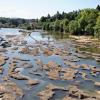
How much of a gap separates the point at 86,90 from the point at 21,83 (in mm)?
8748

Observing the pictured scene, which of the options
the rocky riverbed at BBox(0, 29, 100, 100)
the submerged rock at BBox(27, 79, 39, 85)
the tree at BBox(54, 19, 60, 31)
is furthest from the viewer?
the tree at BBox(54, 19, 60, 31)

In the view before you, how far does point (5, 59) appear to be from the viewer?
50.7 meters

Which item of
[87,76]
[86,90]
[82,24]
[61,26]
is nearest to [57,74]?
[87,76]

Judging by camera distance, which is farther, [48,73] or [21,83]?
[48,73]

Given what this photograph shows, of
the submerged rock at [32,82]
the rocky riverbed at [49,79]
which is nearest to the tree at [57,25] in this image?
the rocky riverbed at [49,79]

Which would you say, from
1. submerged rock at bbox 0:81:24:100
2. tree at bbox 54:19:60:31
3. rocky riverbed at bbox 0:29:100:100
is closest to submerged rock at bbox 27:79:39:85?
rocky riverbed at bbox 0:29:100:100

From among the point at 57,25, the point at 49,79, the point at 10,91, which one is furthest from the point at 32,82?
the point at 57,25

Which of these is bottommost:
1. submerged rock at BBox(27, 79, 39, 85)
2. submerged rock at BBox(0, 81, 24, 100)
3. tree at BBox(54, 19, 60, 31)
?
submerged rock at BBox(0, 81, 24, 100)

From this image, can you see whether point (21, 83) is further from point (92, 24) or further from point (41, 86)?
point (92, 24)

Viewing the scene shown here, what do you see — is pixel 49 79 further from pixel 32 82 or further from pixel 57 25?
pixel 57 25

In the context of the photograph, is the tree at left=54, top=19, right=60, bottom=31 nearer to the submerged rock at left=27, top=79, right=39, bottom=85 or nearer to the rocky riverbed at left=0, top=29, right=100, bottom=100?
the rocky riverbed at left=0, top=29, right=100, bottom=100

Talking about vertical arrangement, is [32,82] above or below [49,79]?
above

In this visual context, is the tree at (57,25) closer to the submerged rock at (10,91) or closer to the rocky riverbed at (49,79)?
the rocky riverbed at (49,79)

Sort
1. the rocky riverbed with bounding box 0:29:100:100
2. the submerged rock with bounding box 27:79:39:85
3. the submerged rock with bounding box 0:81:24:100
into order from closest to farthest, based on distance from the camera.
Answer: the submerged rock with bounding box 0:81:24:100 → the rocky riverbed with bounding box 0:29:100:100 → the submerged rock with bounding box 27:79:39:85
